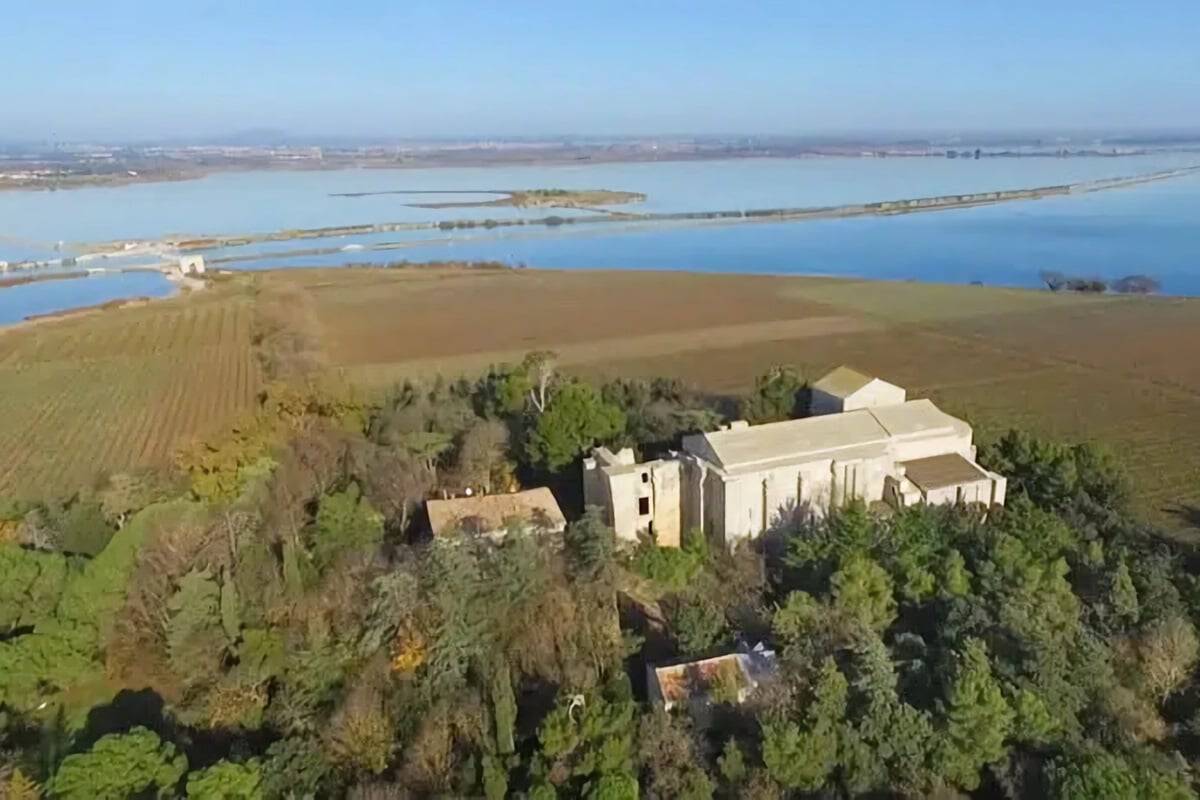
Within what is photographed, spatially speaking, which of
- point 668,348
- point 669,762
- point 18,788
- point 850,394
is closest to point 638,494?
point 850,394

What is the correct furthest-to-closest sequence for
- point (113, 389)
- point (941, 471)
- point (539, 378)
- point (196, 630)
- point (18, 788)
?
point (113, 389) → point (539, 378) → point (941, 471) → point (196, 630) → point (18, 788)

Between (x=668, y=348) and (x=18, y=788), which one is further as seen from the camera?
(x=668, y=348)

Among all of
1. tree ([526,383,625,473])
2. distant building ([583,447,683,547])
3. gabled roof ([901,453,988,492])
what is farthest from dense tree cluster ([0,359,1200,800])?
distant building ([583,447,683,547])

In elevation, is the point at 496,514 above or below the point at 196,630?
above

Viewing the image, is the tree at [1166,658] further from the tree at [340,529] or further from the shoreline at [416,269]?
the shoreline at [416,269]

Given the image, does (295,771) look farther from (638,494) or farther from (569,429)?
(569,429)

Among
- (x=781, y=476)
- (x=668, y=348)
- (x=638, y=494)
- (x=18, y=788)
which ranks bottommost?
(x=668, y=348)

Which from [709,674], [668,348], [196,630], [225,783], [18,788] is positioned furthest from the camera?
[668,348]

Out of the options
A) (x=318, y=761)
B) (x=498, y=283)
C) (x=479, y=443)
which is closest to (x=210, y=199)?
(x=498, y=283)

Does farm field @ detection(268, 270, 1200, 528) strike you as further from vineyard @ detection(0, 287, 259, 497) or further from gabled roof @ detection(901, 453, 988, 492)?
vineyard @ detection(0, 287, 259, 497)
